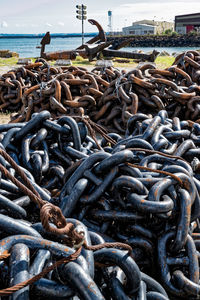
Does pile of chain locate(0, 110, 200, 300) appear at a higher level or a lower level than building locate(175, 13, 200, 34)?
lower

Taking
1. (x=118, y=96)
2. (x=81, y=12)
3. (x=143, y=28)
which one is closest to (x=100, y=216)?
(x=118, y=96)

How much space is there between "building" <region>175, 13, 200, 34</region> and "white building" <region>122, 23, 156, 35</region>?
10.3 metres

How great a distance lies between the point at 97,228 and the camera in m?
1.81

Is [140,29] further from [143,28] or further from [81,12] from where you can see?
[81,12]

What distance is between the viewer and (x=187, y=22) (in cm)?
6925

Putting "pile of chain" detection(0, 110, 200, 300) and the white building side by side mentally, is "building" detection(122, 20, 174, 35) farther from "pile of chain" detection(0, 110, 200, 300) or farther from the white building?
"pile of chain" detection(0, 110, 200, 300)

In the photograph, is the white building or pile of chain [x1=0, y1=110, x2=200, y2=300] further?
the white building

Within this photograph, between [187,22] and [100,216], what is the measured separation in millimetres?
75426

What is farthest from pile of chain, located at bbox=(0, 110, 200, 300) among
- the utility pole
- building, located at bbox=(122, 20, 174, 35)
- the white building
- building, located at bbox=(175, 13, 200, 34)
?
building, located at bbox=(122, 20, 174, 35)

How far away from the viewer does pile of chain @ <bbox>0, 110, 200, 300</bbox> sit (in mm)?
1177

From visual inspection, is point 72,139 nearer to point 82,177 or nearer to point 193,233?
point 82,177

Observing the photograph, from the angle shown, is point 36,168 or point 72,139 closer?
point 36,168

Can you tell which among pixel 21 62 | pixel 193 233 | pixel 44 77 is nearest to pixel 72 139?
pixel 193 233

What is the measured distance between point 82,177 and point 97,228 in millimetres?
310
